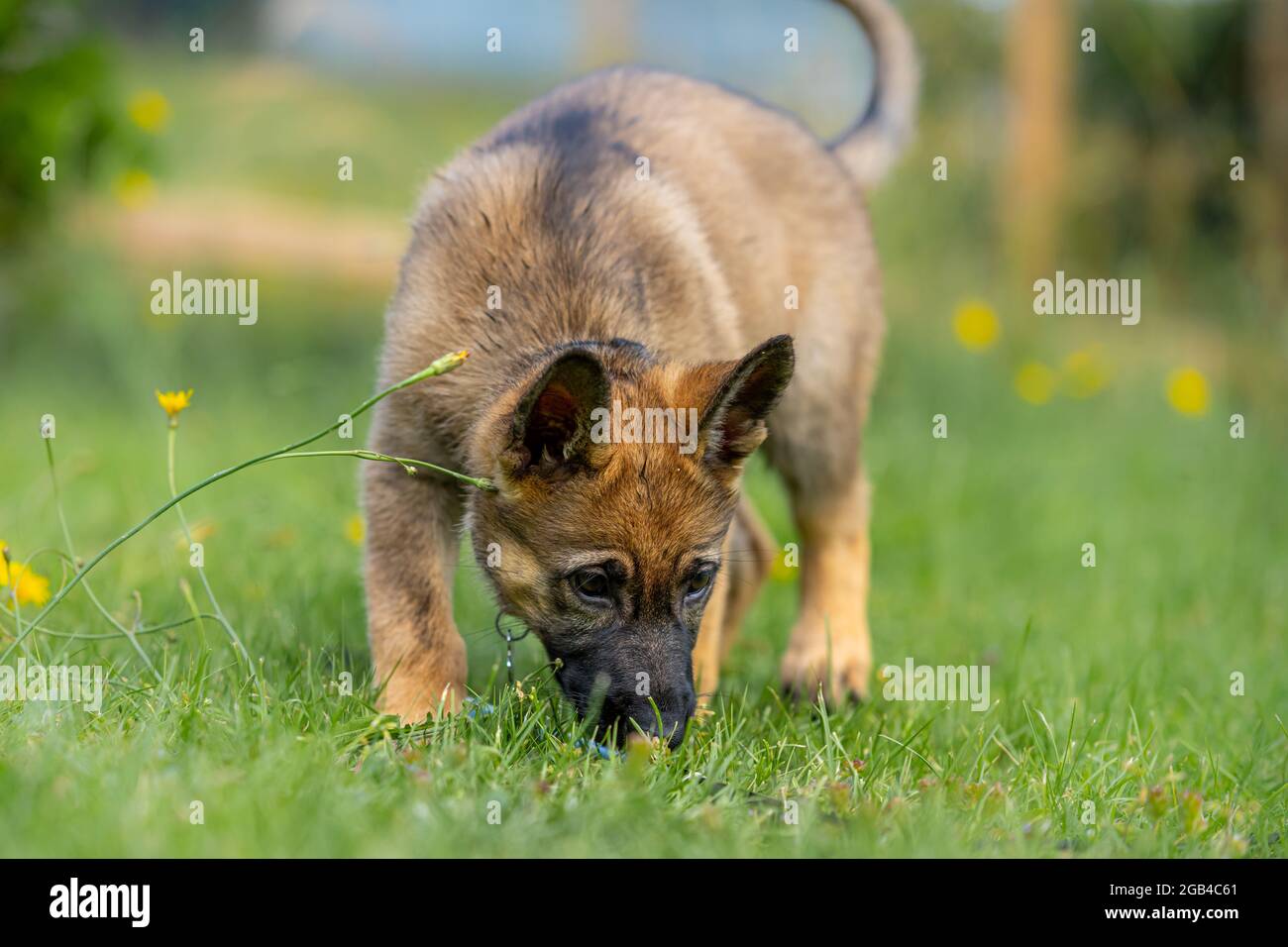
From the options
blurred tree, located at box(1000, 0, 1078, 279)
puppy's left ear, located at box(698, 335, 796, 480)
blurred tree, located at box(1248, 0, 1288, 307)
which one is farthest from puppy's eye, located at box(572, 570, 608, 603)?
blurred tree, located at box(1248, 0, 1288, 307)

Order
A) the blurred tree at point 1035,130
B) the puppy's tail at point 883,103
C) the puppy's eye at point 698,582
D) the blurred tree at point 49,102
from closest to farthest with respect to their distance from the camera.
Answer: the puppy's eye at point 698,582, the puppy's tail at point 883,103, the blurred tree at point 49,102, the blurred tree at point 1035,130

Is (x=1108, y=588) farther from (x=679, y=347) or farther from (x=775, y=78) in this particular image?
(x=775, y=78)

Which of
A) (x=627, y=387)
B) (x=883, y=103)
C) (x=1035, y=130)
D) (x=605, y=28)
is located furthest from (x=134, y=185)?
(x=1035, y=130)

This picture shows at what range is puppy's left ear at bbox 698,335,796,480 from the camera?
313cm

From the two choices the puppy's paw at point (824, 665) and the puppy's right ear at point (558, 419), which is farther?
the puppy's paw at point (824, 665)

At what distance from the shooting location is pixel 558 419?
314cm

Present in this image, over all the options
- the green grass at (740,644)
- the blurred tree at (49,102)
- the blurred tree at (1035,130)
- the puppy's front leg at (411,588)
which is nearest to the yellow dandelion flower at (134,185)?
the blurred tree at (49,102)

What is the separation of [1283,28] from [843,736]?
7730 millimetres

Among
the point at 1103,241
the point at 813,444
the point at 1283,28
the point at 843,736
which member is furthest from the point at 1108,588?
the point at 1103,241

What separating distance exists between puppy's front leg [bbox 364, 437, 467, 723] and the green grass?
137mm

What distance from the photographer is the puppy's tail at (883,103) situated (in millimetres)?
5379

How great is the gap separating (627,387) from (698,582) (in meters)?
0.49

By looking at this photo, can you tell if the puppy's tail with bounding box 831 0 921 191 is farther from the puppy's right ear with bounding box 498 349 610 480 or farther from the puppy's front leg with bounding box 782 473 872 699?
the puppy's right ear with bounding box 498 349 610 480

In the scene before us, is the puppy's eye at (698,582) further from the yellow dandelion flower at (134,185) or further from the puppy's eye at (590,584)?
the yellow dandelion flower at (134,185)
